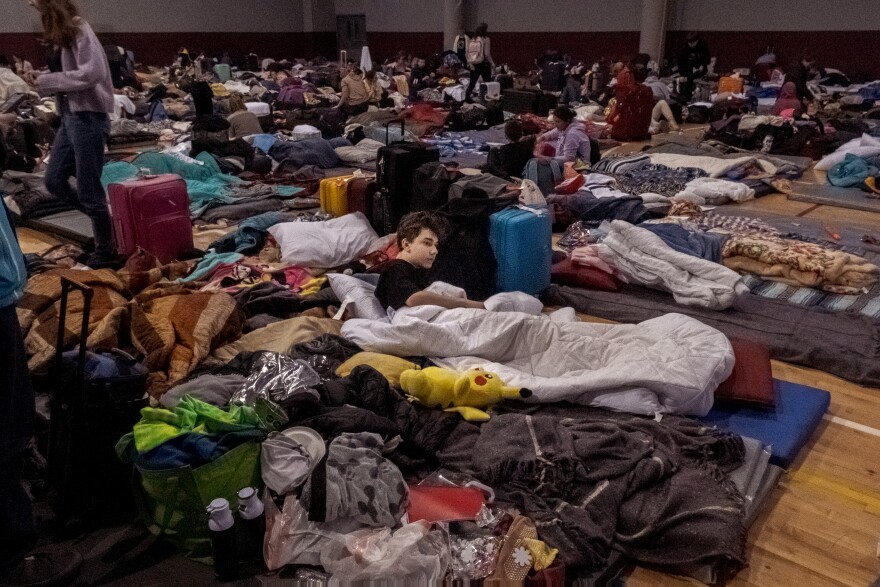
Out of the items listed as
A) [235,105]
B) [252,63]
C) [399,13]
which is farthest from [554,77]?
[252,63]

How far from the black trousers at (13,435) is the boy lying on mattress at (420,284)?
185 centimetres

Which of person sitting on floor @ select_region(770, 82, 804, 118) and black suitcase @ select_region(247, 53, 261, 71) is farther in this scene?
black suitcase @ select_region(247, 53, 261, 71)

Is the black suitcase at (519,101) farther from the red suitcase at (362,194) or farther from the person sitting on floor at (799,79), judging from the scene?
the red suitcase at (362,194)

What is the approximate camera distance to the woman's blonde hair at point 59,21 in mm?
3998

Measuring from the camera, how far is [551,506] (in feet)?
7.84

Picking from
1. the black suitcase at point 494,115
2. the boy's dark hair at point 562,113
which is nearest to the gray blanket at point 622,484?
the boy's dark hair at point 562,113

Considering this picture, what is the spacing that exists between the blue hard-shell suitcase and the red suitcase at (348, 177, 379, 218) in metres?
1.35

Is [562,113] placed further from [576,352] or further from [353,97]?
[576,352]

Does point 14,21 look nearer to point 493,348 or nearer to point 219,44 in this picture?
point 219,44

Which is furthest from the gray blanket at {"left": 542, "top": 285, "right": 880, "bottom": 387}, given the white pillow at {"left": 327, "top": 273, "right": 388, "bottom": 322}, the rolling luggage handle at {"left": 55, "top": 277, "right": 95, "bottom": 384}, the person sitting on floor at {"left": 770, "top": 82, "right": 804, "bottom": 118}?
the person sitting on floor at {"left": 770, "top": 82, "right": 804, "bottom": 118}

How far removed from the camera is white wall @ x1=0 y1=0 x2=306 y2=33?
15.2 m

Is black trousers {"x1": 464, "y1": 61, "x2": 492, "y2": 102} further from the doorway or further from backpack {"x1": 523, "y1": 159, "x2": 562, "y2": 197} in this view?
the doorway

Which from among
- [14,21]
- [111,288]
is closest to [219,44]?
[14,21]

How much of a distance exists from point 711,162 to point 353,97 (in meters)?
5.94
